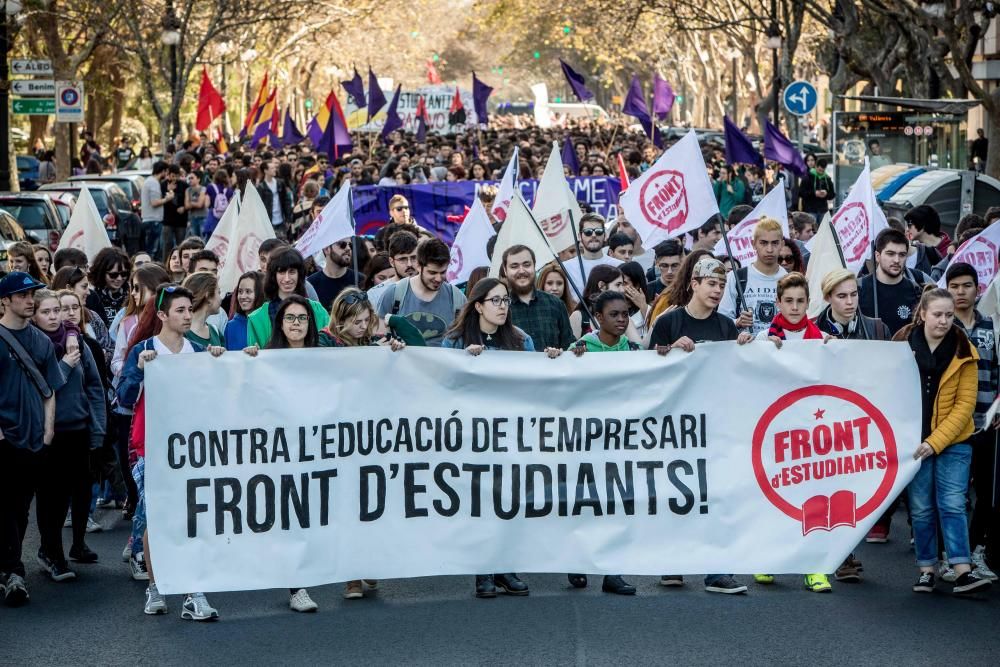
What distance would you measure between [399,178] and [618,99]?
78570 mm

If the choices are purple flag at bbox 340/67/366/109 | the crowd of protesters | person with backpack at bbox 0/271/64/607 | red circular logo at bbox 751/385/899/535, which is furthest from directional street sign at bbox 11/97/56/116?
red circular logo at bbox 751/385/899/535

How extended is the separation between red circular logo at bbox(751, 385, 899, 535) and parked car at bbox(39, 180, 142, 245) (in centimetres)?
1586

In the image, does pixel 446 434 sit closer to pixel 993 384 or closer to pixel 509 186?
pixel 993 384

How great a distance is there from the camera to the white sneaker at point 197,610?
750 cm

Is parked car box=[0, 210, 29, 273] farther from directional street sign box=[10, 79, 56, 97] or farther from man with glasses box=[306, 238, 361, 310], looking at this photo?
directional street sign box=[10, 79, 56, 97]

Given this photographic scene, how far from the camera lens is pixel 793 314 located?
8180 mm

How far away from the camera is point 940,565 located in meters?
8.40

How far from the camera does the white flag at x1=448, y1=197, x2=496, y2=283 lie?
1248cm

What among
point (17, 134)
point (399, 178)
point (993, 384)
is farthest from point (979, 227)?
point (17, 134)

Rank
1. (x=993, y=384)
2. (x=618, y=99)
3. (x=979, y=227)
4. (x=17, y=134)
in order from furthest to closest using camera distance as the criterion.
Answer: (x=618, y=99) → (x=17, y=134) → (x=979, y=227) → (x=993, y=384)

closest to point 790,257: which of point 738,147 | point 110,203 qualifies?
point 738,147

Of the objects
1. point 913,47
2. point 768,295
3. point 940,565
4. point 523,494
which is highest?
point 913,47

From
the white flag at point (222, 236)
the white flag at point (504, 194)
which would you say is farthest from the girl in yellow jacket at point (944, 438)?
the white flag at point (222, 236)

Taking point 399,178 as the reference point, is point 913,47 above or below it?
above
